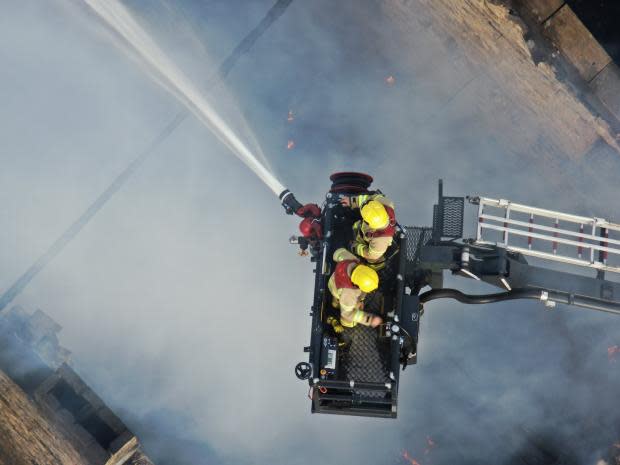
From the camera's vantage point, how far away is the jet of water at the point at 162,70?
427 inches

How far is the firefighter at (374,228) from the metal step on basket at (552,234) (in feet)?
3.08

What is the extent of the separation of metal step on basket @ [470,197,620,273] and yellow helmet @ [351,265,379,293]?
3.99 ft

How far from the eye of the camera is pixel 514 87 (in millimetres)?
9781

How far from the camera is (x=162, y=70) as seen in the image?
435 inches

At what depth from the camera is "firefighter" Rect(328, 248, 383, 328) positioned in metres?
5.85

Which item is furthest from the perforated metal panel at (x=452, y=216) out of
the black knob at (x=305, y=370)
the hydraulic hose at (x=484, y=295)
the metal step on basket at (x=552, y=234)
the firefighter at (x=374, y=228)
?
the black knob at (x=305, y=370)

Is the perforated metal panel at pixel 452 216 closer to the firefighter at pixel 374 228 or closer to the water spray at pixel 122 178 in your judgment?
the firefighter at pixel 374 228

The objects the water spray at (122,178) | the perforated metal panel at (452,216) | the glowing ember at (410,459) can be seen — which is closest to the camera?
the perforated metal panel at (452,216)

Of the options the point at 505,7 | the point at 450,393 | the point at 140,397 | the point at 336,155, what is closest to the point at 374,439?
the point at 450,393

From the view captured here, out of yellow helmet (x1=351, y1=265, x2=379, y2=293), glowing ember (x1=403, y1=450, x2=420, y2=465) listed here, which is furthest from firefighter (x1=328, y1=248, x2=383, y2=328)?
glowing ember (x1=403, y1=450, x2=420, y2=465)

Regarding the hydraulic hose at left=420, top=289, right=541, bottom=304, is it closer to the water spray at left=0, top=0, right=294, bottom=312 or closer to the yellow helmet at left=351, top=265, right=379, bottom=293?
the yellow helmet at left=351, top=265, right=379, bottom=293

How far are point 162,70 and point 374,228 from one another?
648 cm

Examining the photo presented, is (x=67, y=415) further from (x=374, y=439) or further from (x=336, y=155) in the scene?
(x=336, y=155)

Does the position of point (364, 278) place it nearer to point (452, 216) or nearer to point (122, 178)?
point (452, 216)
